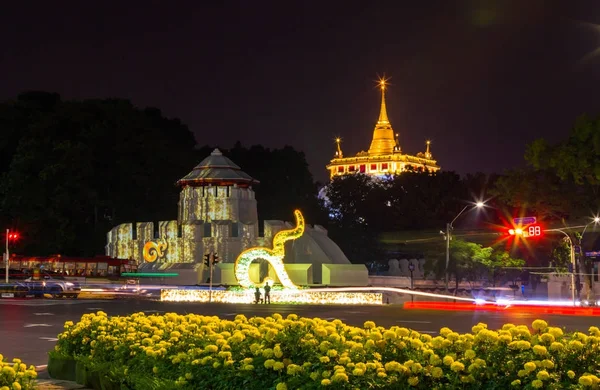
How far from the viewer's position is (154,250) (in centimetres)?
5581

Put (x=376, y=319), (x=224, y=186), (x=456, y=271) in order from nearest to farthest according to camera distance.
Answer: (x=376, y=319) → (x=224, y=186) → (x=456, y=271)

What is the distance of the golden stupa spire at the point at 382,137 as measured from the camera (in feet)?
597

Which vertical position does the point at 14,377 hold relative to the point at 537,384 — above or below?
below

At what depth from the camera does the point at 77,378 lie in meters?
12.4

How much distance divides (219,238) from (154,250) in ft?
14.6

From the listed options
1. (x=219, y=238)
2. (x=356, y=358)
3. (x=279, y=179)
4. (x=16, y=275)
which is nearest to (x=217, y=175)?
(x=219, y=238)

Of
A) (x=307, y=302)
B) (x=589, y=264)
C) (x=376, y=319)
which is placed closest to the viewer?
(x=376, y=319)

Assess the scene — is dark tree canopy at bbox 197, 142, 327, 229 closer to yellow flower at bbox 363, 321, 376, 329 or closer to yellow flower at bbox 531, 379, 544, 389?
yellow flower at bbox 363, 321, 376, 329

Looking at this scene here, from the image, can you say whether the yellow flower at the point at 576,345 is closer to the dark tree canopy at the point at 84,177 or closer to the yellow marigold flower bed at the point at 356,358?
the yellow marigold flower bed at the point at 356,358

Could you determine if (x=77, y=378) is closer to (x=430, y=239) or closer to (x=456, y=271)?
(x=456, y=271)

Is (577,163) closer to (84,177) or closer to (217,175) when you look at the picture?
(217,175)

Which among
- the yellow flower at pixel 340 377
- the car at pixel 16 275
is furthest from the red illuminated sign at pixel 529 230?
the yellow flower at pixel 340 377

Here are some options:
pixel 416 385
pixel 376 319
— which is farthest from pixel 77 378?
pixel 376 319

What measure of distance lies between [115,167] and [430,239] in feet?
97.0
